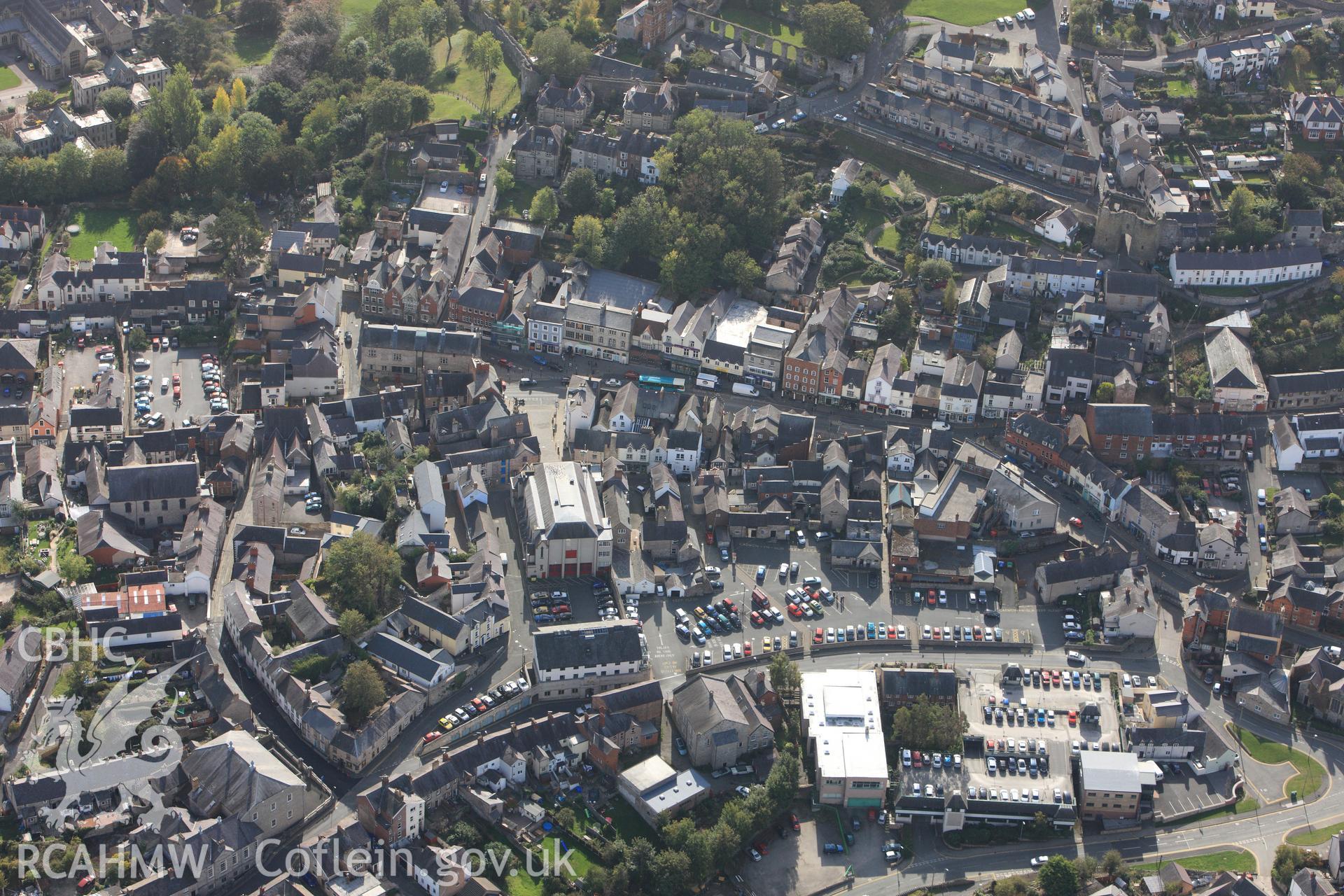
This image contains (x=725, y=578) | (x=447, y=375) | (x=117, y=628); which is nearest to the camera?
(x=117, y=628)

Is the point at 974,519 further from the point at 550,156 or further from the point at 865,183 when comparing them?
the point at 550,156

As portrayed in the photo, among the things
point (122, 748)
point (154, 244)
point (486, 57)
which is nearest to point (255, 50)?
point (486, 57)

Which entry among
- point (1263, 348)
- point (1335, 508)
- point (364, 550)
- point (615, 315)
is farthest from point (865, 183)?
point (364, 550)

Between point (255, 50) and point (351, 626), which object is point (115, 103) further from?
point (351, 626)

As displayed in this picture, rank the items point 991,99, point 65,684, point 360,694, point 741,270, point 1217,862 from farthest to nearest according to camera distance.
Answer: point 991,99 → point 741,270 → point 65,684 → point 360,694 → point 1217,862

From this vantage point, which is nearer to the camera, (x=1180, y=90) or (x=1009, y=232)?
(x=1009, y=232)

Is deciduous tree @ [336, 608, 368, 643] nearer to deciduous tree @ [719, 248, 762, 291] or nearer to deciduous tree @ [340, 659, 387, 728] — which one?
deciduous tree @ [340, 659, 387, 728]
